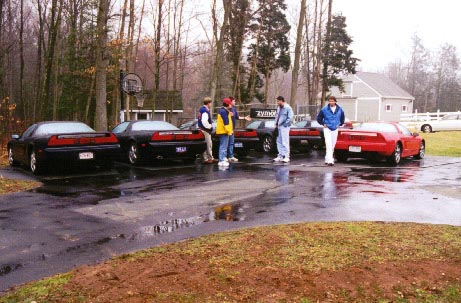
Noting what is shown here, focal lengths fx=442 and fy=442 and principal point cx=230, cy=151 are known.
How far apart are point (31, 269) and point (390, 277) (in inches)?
133

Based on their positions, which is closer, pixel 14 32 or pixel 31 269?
pixel 31 269

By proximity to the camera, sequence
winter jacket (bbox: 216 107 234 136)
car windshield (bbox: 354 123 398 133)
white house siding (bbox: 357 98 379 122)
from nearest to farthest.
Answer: winter jacket (bbox: 216 107 234 136), car windshield (bbox: 354 123 398 133), white house siding (bbox: 357 98 379 122)

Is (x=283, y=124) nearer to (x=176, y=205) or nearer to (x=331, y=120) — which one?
(x=331, y=120)

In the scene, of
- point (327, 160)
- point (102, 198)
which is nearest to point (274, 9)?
point (327, 160)

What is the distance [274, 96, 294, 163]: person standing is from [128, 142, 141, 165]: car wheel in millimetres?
4206

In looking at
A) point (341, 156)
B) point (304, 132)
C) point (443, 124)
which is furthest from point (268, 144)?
point (443, 124)

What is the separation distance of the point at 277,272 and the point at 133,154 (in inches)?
371

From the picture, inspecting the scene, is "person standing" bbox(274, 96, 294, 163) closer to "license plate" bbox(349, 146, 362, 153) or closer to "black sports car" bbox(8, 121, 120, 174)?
"license plate" bbox(349, 146, 362, 153)

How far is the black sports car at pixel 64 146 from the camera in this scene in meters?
10.6

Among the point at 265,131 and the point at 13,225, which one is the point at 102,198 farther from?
the point at 265,131

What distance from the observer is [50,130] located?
11.5m

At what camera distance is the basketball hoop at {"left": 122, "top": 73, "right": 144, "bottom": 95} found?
19.5 m

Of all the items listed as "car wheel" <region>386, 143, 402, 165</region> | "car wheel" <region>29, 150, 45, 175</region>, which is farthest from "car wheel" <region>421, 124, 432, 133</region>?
"car wheel" <region>29, 150, 45, 175</region>

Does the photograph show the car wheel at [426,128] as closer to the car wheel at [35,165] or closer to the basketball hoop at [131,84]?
the basketball hoop at [131,84]
